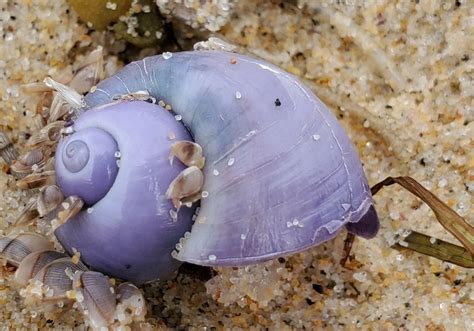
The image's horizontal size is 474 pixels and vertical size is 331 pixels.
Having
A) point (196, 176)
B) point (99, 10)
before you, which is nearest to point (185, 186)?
point (196, 176)

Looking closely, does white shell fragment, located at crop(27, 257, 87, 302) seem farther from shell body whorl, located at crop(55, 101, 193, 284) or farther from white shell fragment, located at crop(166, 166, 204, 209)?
white shell fragment, located at crop(166, 166, 204, 209)

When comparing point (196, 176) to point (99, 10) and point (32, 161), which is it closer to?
point (32, 161)

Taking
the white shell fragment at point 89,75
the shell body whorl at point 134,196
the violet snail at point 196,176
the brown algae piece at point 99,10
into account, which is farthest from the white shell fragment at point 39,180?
the brown algae piece at point 99,10

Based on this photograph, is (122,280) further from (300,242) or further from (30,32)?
(30,32)

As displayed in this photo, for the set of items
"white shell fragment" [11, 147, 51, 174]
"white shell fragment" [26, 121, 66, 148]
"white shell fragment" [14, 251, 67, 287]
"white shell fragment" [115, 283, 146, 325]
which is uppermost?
"white shell fragment" [26, 121, 66, 148]

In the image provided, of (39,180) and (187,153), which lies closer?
(187,153)

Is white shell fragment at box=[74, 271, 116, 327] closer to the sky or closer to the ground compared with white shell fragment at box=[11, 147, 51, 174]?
closer to the ground

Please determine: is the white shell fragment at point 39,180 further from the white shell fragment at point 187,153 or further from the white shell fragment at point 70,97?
the white shell fragment at point 187,153

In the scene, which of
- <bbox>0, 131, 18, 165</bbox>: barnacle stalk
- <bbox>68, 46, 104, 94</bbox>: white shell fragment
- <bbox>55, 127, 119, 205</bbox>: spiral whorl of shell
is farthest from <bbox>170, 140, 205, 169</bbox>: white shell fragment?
<bbox>0, 131, 18, 165</bbox>: barnacle stalk
